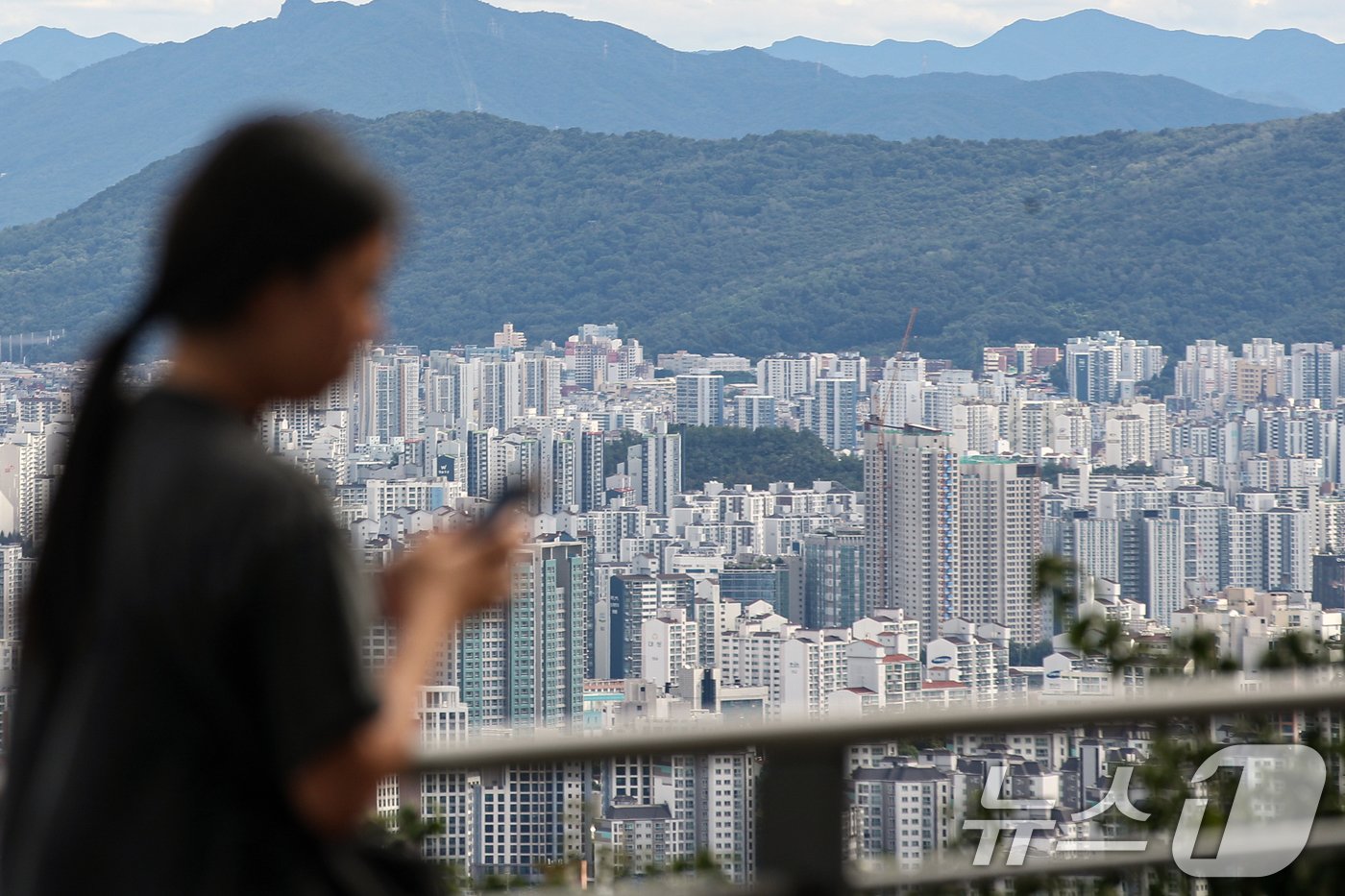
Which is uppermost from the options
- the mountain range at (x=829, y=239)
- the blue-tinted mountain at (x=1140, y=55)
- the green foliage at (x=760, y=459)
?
the blue-tinted mountain at (x=1140, y=55)

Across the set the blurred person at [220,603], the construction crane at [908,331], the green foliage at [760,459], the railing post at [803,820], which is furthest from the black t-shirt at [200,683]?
the construction crane at [908,331]

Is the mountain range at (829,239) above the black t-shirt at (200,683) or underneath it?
above

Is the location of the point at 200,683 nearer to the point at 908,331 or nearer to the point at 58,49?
the point at 908,331

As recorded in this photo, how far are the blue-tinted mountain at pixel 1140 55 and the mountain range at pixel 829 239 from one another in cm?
3656

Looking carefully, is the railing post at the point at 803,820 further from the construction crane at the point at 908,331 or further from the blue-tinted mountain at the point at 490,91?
the blue-tinted mountain at the point at 490,91

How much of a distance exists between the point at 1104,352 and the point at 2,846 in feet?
192

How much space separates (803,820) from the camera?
3.66 feet

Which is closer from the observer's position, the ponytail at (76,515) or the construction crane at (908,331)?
the ponytail at (76,515)

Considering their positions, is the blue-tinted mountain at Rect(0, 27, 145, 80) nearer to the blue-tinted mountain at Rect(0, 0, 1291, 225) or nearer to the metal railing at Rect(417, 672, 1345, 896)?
the blue-tinted mountain at Rect(0, 0, 1291, 225)

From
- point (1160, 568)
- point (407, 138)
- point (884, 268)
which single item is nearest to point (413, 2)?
point (407, 138)

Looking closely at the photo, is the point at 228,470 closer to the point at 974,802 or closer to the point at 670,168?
the point at 974,802

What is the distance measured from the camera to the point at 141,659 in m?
0.64

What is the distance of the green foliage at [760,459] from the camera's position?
49594mm

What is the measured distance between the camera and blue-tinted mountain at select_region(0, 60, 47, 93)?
92750 mm
